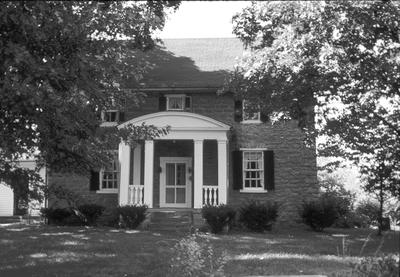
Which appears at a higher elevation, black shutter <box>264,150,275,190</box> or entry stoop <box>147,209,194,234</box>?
black shutter <box>264,150,275,190</box>

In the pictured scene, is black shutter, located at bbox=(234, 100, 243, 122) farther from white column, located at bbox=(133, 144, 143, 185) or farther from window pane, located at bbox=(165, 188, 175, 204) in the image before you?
white column, located at bbox=(133, 144, 143, 185)

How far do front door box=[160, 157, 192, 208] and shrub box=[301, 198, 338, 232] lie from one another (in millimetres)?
4944

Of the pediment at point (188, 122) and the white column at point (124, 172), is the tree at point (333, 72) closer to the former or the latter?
the pediment at point (188, 122)

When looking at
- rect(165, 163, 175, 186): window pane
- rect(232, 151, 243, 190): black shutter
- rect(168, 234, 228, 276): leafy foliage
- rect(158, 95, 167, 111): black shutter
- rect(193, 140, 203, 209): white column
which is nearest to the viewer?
rect(168, 234, 228, 276): leafy foliage

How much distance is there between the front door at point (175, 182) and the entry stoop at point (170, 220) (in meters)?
2.03

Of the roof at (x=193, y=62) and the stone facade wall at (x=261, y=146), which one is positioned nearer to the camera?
the stone facade wall at (x=261, y=146)

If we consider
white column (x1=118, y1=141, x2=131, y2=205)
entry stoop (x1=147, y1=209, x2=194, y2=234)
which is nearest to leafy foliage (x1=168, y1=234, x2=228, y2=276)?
entry stoop (x1=147, y1=209, x2=194, y2=234)

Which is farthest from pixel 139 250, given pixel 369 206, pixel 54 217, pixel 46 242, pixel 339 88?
pixel 369 206

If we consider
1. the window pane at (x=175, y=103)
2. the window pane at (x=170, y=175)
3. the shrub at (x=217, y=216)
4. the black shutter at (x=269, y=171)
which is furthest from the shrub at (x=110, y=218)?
the black shutter at (x=269, y=171)

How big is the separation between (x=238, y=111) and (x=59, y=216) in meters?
7.98

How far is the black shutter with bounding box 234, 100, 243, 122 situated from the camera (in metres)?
20.1

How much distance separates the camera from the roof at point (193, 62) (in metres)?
20.0

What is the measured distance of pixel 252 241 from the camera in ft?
43.3

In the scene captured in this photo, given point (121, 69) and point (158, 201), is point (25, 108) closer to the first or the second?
point (121, 69)
